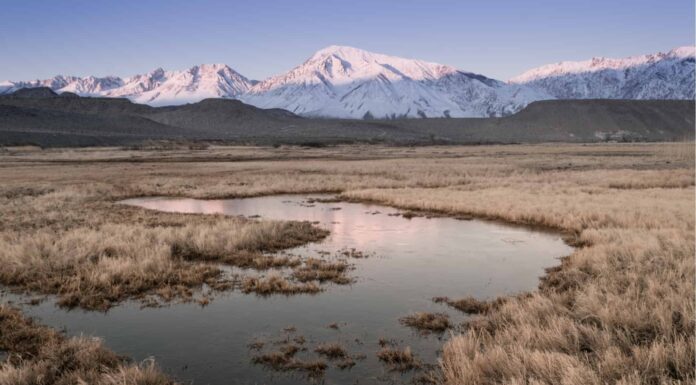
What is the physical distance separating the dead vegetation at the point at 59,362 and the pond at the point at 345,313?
56 centimetres

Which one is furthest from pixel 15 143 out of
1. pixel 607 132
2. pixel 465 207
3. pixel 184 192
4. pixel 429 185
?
pixel 607 132

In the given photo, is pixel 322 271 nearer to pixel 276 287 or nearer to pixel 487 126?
pixel 276 287

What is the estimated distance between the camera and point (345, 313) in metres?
11.2

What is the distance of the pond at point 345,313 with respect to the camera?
8.76 metres

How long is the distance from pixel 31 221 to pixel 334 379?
18293mm

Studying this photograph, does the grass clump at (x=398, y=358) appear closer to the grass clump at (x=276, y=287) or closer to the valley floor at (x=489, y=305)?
the valley floor at (x=489, y=305)

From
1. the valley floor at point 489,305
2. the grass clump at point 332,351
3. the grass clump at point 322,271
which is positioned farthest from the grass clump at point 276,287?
the grass clump at point 332,351

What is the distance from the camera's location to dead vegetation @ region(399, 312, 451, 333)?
10293mm

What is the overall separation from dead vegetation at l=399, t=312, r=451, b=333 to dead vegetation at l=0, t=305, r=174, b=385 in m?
4.61

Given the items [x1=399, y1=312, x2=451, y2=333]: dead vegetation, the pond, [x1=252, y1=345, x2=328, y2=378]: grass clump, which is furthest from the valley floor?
Answer: [x1=252, y1=345, x2=328, y2=378]: grass clump

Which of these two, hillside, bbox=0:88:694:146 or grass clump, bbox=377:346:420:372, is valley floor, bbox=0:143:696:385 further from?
hillside, bbox=0:88:694:146

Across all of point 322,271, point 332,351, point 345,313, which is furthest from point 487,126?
point 332,351

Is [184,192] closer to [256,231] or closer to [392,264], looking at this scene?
[256,231]

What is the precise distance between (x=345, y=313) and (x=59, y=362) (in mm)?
5241
